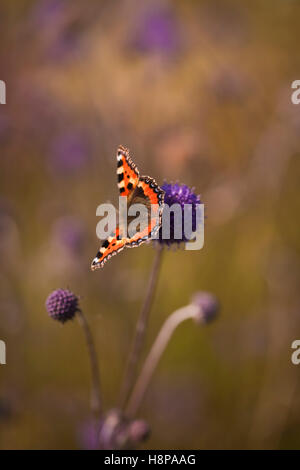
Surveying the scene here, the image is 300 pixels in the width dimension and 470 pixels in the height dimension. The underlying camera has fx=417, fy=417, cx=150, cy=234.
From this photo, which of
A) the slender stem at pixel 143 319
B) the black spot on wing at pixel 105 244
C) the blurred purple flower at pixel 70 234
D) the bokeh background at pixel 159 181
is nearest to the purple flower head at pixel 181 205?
the slender stem at pixel 143 319

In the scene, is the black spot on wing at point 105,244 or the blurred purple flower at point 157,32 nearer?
the black spot on wing at point 105,244

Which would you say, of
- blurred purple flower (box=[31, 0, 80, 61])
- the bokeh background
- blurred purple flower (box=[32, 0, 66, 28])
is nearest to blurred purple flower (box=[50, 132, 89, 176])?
the bokeh background

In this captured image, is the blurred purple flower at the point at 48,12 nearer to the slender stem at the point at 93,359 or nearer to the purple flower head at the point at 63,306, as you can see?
the purple flower head at the point at 63,306

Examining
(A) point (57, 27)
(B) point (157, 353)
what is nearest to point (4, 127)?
(A) point (57, 27)

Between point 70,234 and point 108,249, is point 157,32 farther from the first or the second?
point 108,249

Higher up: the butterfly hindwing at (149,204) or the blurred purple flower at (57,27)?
the blurred purple flower at (57,27)
